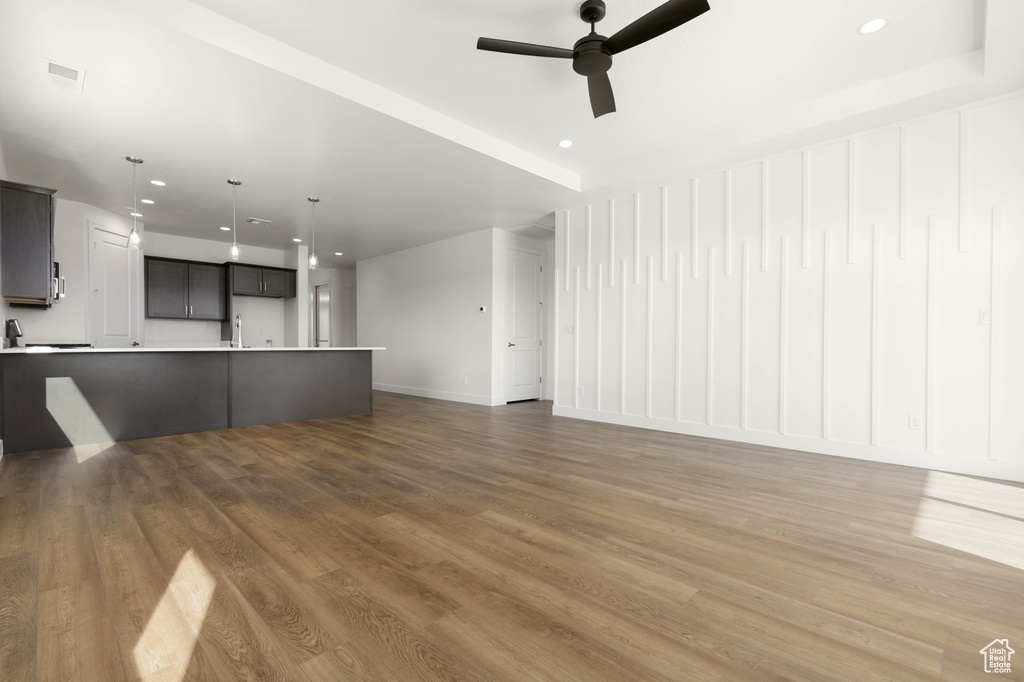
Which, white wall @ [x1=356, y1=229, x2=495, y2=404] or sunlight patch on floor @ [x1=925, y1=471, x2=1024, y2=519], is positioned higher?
white wall @ [x1=356, y1=229, x2=495, y2=404]

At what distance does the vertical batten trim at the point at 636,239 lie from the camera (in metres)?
5.47

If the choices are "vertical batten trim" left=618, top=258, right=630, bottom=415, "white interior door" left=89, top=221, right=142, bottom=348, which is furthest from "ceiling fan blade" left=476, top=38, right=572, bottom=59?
"white interior door" left=89, top=221, right=142, bottom=348

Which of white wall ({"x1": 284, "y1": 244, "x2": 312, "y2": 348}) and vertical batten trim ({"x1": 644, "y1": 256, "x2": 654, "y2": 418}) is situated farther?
white wall ({"x1": 284, "y1": 244, "x2": 312, "y2": 348})

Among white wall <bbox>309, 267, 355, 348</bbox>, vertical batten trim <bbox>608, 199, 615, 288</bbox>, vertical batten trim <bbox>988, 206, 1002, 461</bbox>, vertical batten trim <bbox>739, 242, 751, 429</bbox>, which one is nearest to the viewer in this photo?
vertical batten trim <bbox>988, 206, 1002, 461</bbox>

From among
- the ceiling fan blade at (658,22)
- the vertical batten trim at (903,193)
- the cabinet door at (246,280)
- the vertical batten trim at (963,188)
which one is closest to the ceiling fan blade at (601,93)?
the ceiling fan blade at (658,22)

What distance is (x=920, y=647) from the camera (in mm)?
1476

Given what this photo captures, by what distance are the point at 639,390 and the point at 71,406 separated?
5.68 m

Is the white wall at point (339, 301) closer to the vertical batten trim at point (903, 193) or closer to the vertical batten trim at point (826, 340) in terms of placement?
the vertical batten trim at point (826, 340)

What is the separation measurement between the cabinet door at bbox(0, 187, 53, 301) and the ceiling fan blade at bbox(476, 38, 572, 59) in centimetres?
444

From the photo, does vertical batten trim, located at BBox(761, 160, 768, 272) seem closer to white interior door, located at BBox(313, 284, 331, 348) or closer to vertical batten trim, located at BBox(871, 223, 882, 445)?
vertical batten trim, located at BBox(871, 223, 882, 445)

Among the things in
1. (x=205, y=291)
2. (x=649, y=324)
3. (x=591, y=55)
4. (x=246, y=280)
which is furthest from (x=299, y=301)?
(x=591, y=55)

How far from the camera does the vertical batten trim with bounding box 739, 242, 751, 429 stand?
463cm

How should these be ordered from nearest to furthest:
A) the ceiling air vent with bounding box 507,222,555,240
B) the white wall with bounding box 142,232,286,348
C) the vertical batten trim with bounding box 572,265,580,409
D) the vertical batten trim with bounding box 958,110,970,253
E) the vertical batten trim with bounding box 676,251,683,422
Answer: the vertical batten trim with bounding box 958,110,970,253
the vertical batten trim with bounding box 676,251,683,422
the vertical batten trim with bounding box 572,265,580,409
the ceiling air vent with bounding box 507,222,555,240
the white wall with bounding box 142,232,286,348

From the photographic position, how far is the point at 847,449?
4066mm
